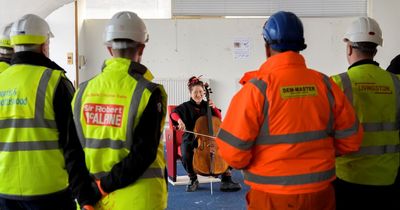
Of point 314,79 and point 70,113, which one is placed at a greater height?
point 314,79

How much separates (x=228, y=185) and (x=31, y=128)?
9.78ft

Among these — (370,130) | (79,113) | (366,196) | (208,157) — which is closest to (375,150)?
(370,130)

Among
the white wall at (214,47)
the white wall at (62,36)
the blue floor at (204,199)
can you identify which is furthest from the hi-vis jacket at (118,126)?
the white wall at (214,47)

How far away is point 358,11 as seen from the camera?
26.1 feet

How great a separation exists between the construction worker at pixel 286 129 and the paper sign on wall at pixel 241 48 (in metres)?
6.00

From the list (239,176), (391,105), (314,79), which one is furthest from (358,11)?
(314,79)

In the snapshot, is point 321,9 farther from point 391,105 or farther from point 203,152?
point 391,105

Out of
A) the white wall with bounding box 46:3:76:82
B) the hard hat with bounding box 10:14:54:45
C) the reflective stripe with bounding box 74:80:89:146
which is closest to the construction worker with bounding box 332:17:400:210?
the reflective stripe with bounding box 74:80:89:146

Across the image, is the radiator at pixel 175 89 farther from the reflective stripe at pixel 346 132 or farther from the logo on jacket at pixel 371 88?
the reflective stripe at pixel 346 132

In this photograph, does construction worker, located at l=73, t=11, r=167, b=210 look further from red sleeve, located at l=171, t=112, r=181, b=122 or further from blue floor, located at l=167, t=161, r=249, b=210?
red sleeve, located at l=171, t=112, r=181, b=122

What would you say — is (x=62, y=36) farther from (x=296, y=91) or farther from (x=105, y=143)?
(x=296, y=91)

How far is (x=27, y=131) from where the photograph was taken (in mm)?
1887

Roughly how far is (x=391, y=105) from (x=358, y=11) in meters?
6.43

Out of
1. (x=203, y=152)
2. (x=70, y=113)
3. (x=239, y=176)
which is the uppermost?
(x=70, y=113)
